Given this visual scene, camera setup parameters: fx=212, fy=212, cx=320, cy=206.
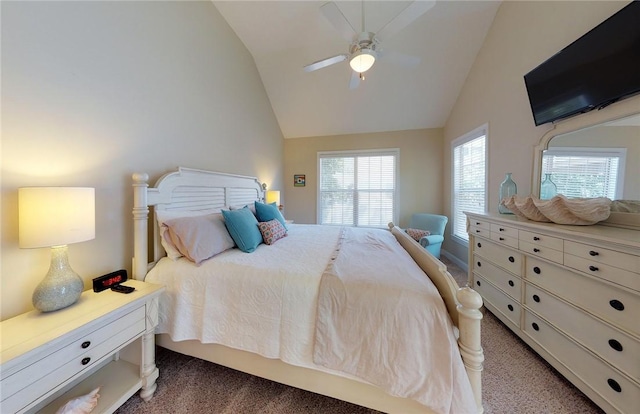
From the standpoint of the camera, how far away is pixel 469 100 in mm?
3203

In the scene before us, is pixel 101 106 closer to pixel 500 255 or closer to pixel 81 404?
pixel 81 404

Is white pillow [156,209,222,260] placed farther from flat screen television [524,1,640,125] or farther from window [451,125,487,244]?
window [451,125,487,244]

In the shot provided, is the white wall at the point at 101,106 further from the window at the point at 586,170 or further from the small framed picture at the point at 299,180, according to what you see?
the window at the point at 586,170

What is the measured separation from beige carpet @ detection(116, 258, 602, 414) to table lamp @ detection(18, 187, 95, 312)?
2.59 ft

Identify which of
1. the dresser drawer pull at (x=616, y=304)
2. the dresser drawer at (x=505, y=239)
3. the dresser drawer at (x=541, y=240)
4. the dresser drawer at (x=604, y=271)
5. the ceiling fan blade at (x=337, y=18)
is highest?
the ceiling fan blade at (x=337, y=18)

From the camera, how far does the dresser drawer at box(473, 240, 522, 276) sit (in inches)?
68.7

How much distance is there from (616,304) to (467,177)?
261 centimetres

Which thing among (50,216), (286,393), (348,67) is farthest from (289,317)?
(348,67)

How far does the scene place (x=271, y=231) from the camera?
2133 mm

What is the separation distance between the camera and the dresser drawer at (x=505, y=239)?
1.76m

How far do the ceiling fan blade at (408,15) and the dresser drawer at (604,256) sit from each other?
186cm

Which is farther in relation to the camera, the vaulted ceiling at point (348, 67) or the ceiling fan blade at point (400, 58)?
the vaulted ceiling at point (348, 67)

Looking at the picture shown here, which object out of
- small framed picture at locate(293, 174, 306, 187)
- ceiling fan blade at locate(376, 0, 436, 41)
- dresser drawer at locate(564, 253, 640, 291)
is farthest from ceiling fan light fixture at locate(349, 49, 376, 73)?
small framed picture at locate(293, 174, 306, 187)

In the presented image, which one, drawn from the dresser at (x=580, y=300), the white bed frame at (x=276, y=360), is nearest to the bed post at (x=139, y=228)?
the white bed frame at (x=276, y=360)
